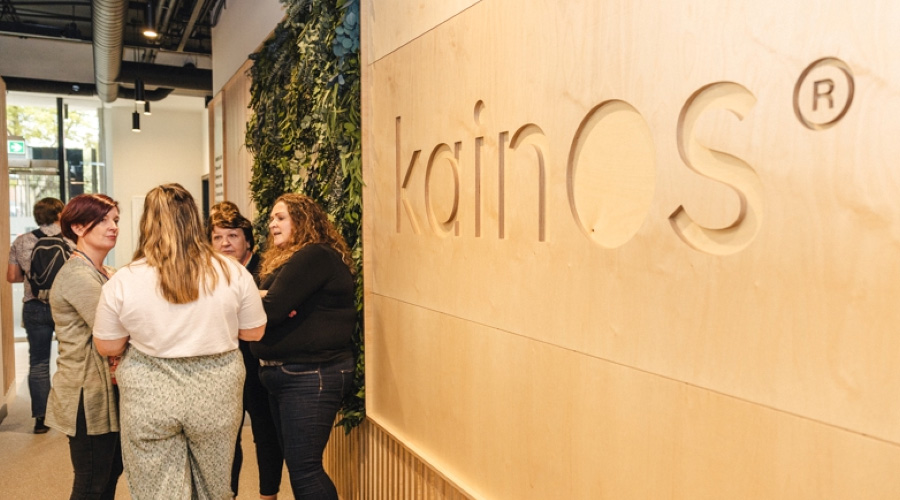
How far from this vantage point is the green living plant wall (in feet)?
9.92

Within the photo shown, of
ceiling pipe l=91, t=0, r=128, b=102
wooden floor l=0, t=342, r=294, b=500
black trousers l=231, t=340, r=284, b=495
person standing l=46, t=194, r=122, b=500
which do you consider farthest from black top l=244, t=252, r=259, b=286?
ceiling pipe l=91, t=0, r=128, b=102

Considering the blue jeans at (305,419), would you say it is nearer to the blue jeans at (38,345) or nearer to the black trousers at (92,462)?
the black trousers at (92,462)

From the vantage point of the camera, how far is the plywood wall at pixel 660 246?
1.06 m

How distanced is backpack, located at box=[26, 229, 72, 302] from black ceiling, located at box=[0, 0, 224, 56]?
3.60m

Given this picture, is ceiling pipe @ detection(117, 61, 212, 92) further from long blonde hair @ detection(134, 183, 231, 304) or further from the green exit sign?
long blonde hair @ detection(134, 183, 231, 304)

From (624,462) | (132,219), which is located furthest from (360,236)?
(132,219)

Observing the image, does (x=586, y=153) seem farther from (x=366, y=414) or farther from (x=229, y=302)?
(x=366, y=414)

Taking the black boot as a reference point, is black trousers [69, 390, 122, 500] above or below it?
above

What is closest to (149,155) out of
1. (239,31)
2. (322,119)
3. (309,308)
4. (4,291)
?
(4,291)

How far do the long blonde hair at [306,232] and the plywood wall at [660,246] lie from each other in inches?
20.6

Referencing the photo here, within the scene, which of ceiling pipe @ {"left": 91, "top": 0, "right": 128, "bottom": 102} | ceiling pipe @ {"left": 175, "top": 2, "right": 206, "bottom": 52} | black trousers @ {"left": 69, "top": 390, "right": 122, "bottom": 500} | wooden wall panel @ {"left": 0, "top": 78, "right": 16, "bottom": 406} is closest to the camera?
black trousers @ {"left": 69, "top": 390, "right": 122, "bottom": 500}

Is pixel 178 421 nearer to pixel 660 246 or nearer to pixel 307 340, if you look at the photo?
pixel 307 340

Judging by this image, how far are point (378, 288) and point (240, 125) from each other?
134 inches

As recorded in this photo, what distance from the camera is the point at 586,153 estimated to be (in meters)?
1.64
